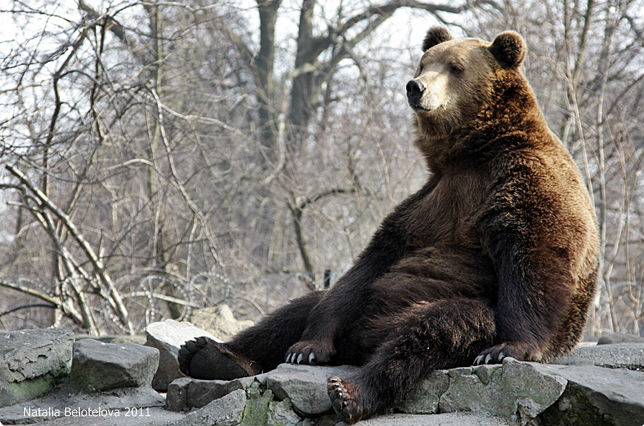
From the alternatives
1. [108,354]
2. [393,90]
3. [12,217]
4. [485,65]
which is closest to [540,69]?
[393,90]

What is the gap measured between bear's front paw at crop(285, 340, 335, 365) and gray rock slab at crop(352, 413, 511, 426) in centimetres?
63

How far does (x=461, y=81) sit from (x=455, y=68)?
92mm

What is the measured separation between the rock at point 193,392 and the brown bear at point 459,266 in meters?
0.14

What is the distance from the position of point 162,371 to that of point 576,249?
284cm

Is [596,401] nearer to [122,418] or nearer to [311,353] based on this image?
[311,353]

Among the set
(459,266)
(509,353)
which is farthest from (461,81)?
(509,353)

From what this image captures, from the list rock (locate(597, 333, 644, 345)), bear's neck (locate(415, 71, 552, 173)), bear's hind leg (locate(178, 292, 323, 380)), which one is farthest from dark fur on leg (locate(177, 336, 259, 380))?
rock (locate(597, 333, 644, 345))

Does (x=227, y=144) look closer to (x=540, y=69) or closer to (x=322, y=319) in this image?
(x=540, y=69)

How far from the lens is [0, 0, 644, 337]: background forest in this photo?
714 centimetres

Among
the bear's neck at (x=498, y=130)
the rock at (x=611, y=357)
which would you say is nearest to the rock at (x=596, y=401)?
the rock at (x=611, y=357)

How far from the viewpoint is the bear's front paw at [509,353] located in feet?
10.2

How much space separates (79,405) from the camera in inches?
154

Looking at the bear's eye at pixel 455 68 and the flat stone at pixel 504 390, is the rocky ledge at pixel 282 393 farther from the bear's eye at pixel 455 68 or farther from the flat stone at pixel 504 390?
the bear's eye at pixel 455 68

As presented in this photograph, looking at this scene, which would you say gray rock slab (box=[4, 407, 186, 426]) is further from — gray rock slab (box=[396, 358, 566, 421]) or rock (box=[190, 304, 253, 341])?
rock (box=[190, 304, 253, 341])
